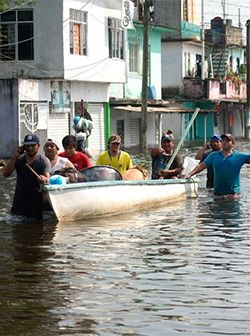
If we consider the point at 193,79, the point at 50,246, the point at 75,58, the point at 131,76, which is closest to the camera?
the point at 50,246

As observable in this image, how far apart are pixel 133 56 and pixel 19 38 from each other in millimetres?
13494

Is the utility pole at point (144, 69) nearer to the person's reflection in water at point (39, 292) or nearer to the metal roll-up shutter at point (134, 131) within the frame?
the metal roll-up shutter at point (134, 131)

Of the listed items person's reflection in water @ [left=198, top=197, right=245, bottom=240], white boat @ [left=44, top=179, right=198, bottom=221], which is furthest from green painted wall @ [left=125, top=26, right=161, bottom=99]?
person's reflection in water @ [left=198, top=197, right=245, bottom=240]

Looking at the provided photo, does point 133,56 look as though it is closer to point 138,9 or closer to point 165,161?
point 138,9

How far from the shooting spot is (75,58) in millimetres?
40844

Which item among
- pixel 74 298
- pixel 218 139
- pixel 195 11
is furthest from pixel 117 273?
pixel 195 11

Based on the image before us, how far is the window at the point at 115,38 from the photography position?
45303 millimetres

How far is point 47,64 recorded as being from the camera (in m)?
39.6

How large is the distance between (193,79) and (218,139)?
136ft

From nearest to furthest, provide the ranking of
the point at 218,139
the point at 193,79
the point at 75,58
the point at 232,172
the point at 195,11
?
the point at 232,172, the point at 218,139, the point at 75,58, the point at 193,79, the point at 195,11

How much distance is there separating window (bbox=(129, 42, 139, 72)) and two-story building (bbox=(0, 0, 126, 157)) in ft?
A: 24.3

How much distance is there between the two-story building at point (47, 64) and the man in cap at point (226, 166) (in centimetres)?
1862

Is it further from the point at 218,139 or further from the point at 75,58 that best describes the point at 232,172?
the point at 75,58

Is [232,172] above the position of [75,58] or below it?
below
